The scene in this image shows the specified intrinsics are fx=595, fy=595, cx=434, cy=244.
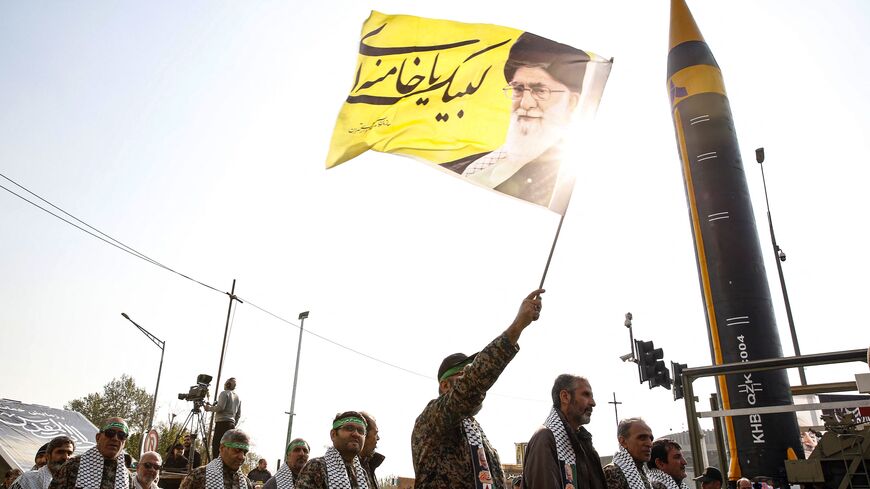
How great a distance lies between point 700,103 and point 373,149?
13.1m

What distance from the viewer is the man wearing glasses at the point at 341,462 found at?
3967 millimetres

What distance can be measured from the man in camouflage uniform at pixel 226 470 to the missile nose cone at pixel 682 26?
696 inches

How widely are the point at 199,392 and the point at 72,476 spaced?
777cm

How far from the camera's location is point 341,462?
13.4ft

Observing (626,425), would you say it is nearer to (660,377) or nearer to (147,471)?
(147,471)

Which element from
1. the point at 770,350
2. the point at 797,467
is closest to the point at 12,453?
the point at 797,467

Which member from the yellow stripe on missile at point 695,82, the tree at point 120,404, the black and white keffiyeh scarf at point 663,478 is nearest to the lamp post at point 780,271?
the yellow stripe on missile at point 695,82

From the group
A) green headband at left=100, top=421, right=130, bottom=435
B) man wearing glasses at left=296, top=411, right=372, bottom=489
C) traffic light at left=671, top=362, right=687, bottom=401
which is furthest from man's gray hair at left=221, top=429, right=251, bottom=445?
traffic light at left=671, top=362, right=687, bottom=401

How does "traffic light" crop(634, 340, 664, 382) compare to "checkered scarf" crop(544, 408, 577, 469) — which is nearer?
"checkered scarf" crop(544, 408, 577, 469)

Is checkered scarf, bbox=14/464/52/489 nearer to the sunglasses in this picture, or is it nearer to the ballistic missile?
the sunglasses

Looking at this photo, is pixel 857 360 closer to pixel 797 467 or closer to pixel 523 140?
pixel 797 467

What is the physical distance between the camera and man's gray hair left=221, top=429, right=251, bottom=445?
5773mm

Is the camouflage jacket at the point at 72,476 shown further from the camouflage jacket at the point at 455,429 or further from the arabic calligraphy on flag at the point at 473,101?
the arabic calligraphy on flag at the point at 473,101

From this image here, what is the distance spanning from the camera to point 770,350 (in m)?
13.7
